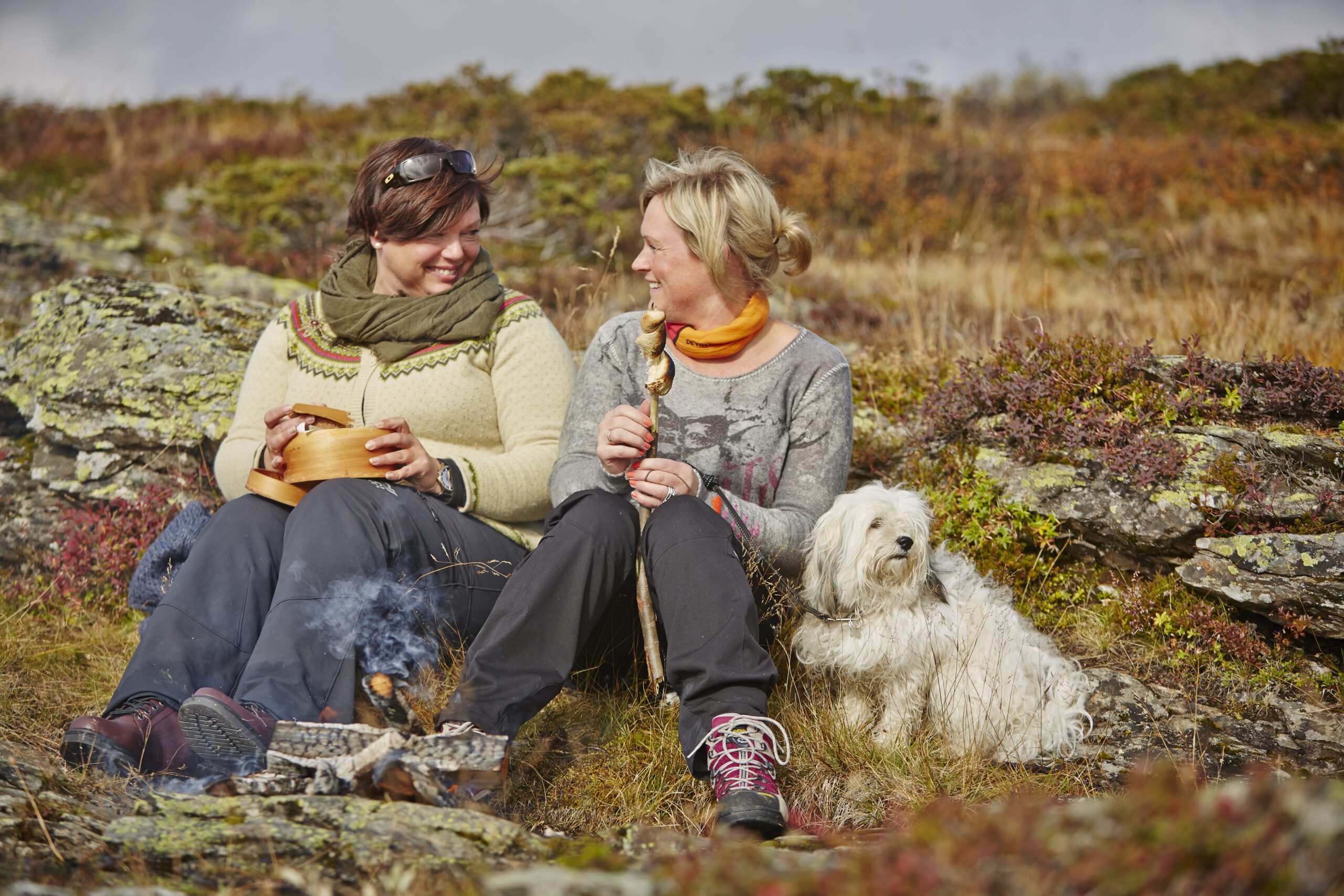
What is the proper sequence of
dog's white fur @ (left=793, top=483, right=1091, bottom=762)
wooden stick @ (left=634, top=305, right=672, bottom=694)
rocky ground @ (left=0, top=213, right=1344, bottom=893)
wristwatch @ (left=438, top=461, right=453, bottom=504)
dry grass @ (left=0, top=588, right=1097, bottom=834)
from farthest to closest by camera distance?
1. wristwatch @ (left=438, top=461, right=453, bottom=504)
2. dog's white fur @ (left=793, top=483, right=1091, bottom=762)
3. wooden stick @ (left=634, top=305, right=672, bottom=694)
4. dry grass @ (left=0, top=588, right=1097, bottom=834)
5. rocky ground @ (left=0, top=213, right=1344, bottom=893)

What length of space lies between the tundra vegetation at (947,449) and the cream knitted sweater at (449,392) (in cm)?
85

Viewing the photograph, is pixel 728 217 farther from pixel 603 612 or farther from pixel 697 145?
pixel 697 145

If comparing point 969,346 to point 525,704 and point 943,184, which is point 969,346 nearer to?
point 525,704

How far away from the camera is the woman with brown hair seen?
258 cm

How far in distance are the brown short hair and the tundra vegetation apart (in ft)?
3.49

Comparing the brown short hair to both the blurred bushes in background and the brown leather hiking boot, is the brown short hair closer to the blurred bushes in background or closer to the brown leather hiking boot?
the brown leather hiking boot

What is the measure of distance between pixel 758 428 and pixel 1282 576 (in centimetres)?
198

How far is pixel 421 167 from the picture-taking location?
137 inches

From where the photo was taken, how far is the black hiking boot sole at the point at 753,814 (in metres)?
2.25

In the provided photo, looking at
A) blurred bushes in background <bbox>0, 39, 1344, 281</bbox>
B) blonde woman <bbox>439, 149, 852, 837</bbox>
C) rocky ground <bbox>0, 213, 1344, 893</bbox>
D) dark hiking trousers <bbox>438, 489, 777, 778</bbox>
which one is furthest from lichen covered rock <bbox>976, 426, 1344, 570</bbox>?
blurred bushes in background <bbox>0, 39, 1344, 281</bbox>

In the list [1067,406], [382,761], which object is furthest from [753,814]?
[1067,406]

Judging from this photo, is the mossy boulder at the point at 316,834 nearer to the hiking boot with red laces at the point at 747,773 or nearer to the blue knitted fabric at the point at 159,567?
the hiking boot with red laces at the point at 747,773

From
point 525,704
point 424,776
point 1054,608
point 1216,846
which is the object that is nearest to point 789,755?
point 525,704

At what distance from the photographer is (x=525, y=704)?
255 centimetres
